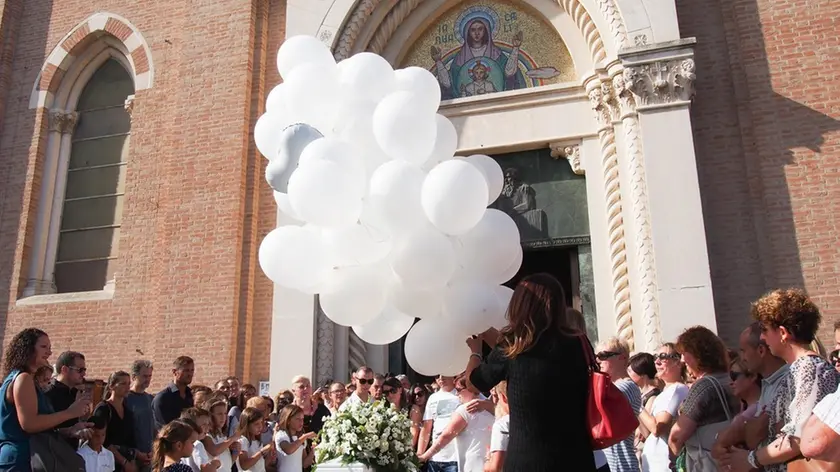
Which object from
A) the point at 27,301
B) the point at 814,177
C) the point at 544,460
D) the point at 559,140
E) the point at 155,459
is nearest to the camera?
the point at 544,460

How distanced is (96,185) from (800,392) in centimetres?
1167

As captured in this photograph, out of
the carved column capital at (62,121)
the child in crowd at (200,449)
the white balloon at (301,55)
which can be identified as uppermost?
the carved column capital at (62,121)

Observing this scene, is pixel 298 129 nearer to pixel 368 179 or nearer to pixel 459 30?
pixel 368 179

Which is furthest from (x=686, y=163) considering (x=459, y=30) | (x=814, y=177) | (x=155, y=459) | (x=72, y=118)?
(x=72, y=118)

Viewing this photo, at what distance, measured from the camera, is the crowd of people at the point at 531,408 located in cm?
283

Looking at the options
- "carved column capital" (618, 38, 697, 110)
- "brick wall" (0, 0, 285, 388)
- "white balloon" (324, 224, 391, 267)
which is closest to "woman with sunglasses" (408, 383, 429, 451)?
"brick wall" (0, 0, 285, 388)

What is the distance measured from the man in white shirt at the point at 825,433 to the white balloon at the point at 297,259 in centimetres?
265

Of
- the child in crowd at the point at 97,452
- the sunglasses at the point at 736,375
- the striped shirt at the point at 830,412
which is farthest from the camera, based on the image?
the child in crowd at the point at 97,452

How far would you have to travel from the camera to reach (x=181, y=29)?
11344mm

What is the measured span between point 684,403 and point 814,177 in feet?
18.8

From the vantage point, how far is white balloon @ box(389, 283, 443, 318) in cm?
389

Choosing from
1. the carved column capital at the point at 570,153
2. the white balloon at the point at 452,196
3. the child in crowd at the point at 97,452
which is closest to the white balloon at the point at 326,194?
the white balloon at the point at 452,196

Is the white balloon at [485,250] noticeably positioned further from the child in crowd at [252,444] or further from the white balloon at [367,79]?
the child in crowd at [252,444]

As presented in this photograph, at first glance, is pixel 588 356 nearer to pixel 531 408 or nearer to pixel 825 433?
pixel 531 408
